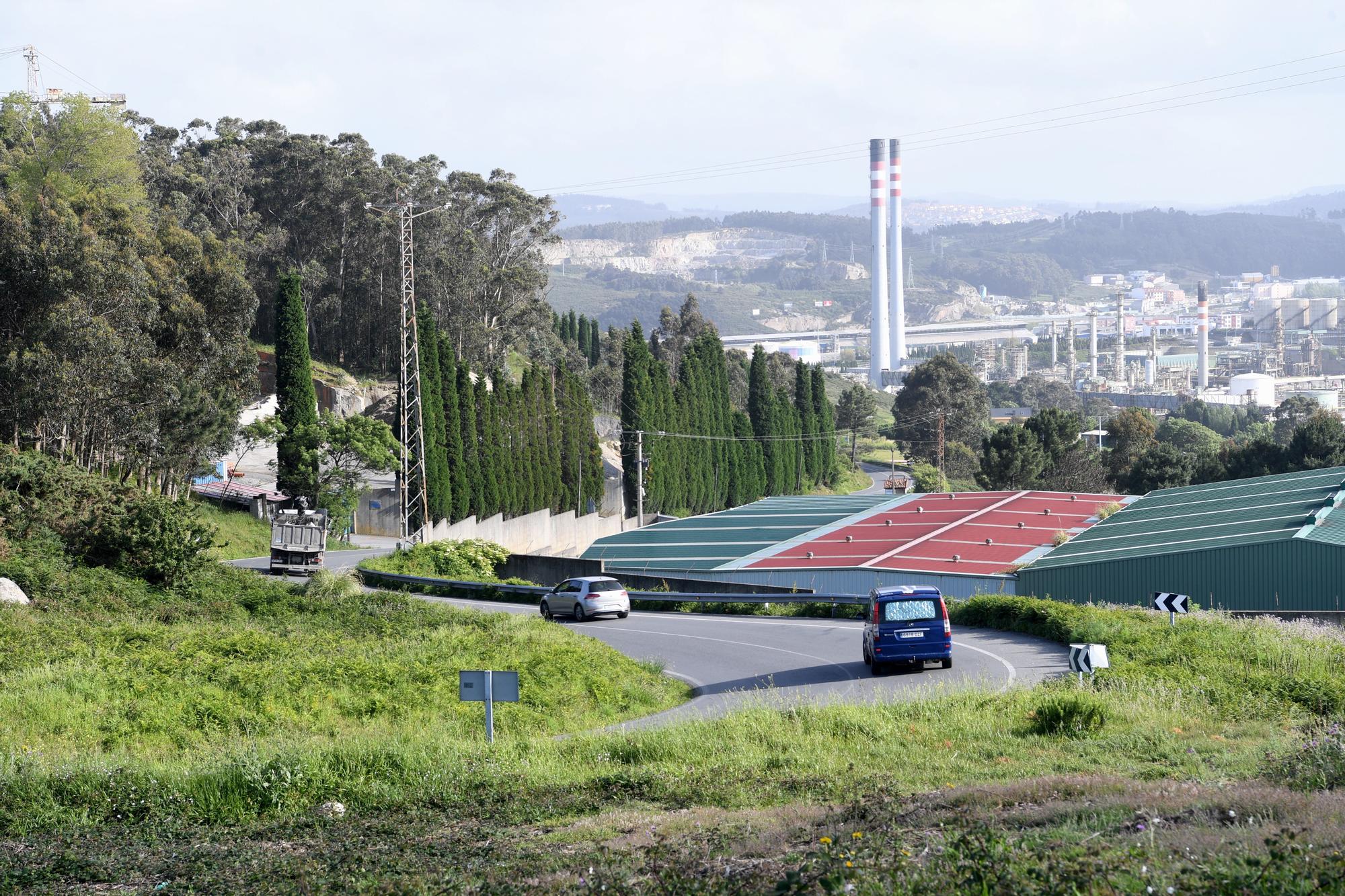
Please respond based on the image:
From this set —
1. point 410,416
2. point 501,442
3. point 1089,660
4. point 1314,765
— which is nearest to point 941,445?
point 501,442

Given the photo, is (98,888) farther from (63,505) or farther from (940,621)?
(63,505)

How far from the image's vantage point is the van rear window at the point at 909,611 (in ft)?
71.4

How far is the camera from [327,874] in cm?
866

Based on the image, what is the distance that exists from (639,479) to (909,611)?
161 feet

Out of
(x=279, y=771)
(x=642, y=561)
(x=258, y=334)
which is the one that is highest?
(x=258, y=334)

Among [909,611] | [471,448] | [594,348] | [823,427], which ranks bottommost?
[909,611]

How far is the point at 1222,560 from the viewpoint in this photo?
3516cm

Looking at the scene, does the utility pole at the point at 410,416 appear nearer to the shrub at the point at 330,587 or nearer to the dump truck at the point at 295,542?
the dump truck at the point at 295,542

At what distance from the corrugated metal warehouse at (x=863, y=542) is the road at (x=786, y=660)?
23.6 feet

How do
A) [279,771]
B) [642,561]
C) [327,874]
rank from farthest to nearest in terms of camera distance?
[642,561]
[279,771]
[327,874]

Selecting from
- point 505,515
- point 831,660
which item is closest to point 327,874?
point 831,660

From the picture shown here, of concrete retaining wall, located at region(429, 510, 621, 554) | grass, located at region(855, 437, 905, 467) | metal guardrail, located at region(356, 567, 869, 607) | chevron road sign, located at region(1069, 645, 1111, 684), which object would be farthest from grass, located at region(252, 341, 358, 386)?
grass, located at region(855, 437, 905, 467)

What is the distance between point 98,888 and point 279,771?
3.23 meters

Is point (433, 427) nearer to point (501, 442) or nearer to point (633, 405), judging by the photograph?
point (501, 442)
